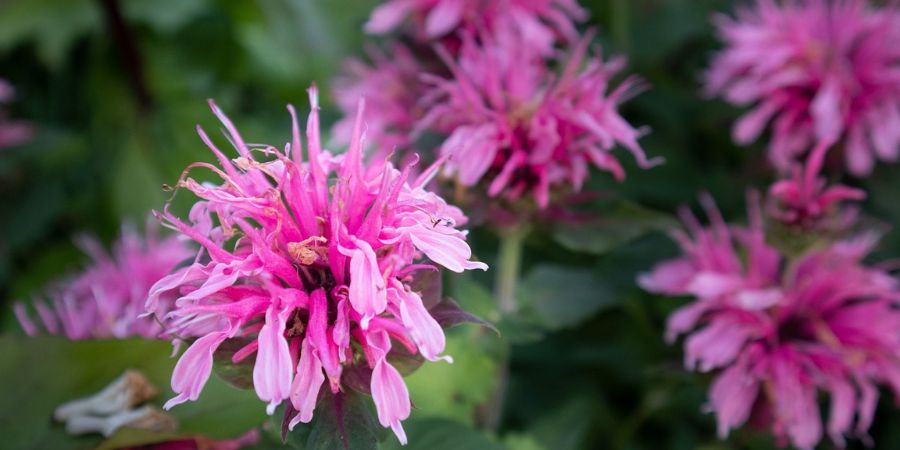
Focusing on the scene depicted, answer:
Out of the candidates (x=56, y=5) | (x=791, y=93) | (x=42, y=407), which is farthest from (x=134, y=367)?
(x=56, y=5)

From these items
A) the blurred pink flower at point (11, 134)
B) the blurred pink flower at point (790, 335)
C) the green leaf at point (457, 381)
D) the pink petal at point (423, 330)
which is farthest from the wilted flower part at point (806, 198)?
the blurred pink flower at point (11, 134)

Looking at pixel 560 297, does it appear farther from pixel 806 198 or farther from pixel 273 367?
pixel 273 367

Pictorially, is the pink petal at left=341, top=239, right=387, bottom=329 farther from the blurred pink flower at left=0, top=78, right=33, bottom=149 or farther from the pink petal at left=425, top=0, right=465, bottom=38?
the blurred pink flower at left=0, top=78, right=33, bottom=149

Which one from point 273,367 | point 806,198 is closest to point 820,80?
point 806,198

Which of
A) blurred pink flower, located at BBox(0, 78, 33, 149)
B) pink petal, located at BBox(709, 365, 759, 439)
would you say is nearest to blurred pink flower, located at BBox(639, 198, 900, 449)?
pink petal, located at BBox(709, 365, 759, 439)

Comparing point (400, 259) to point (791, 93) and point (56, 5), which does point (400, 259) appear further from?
point (56, 5)
